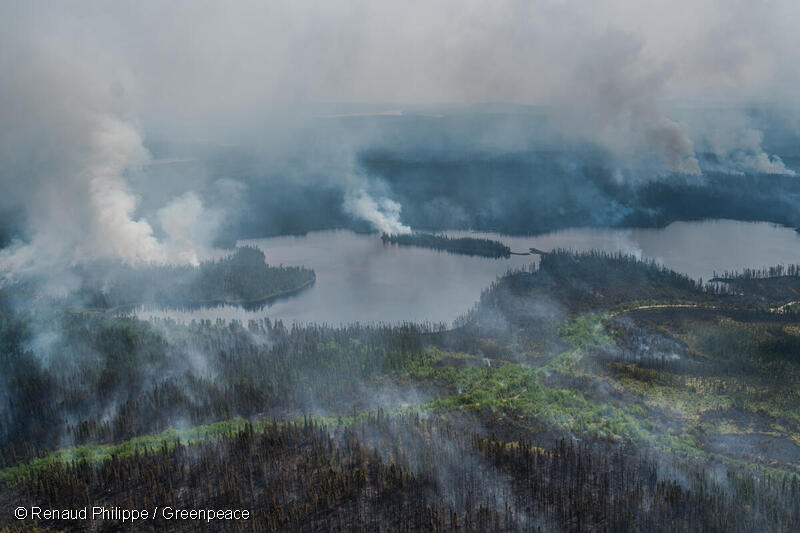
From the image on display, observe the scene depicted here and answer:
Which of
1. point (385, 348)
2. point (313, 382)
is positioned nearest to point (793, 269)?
point (385, 348)

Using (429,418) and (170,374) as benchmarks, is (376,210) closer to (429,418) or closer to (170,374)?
(170,374)

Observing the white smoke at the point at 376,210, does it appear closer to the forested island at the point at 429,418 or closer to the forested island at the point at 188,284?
the forested island at the point at 188,284

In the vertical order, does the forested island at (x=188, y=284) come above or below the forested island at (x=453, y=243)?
below

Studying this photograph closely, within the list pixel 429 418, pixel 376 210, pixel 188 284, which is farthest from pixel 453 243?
pixel 429 418

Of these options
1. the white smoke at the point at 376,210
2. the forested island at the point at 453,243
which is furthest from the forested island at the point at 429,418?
the white smoke at the point at 376,210

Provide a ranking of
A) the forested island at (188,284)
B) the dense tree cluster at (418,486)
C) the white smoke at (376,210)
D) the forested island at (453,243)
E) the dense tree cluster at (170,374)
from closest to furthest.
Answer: the dense tree cluster at (418,486)
the dense tree cluster at (170,374)
the forested island at (188,284)
the forested island at (453,243)
the white smoke at (376,210)

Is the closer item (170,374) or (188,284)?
(170,374)
